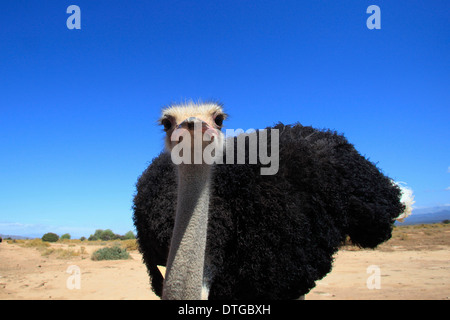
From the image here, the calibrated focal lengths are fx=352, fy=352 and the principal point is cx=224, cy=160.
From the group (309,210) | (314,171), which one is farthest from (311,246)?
(314,171)

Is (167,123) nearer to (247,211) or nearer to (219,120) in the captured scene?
(219,120)

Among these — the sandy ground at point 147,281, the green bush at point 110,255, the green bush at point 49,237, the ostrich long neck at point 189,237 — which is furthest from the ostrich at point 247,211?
the green bush at point 49,237

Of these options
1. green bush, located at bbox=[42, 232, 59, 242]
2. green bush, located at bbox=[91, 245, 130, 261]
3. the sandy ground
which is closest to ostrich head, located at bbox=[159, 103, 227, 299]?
the sandy ground

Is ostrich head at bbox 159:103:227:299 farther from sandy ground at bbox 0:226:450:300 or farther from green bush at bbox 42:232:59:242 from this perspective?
green bush at bbox 42:232:59:242

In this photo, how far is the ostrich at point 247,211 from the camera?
2.38 m

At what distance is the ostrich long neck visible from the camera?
223 cm

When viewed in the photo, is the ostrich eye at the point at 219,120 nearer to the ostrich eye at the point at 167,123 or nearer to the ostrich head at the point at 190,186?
the ostrich head at the point at 190,186

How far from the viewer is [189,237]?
2.34 metres

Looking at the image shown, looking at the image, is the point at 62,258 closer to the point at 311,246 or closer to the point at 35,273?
the point at 35,273

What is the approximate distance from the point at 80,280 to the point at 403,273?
29.9 ft

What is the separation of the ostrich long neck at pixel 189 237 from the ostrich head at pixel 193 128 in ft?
0.44

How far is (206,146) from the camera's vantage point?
7.77 ft

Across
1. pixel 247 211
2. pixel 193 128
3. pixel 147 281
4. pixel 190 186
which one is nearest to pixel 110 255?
pixel 147 281

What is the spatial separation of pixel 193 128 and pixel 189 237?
728 millimetres
